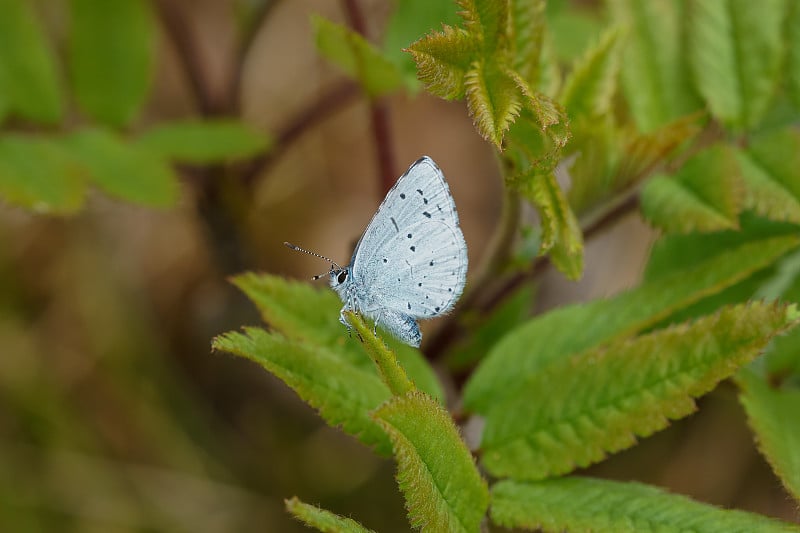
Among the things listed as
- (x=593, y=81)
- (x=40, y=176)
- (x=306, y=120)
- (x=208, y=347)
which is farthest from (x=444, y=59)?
(x=208, y=347)

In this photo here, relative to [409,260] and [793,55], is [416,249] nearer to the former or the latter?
[409,260]

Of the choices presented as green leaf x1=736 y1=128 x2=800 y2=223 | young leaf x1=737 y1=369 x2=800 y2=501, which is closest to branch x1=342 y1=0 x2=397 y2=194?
green leaf x1=736 y1=128 x2=800 y2=223

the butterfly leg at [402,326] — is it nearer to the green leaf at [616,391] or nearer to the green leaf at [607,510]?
the green leaf at [616,391]

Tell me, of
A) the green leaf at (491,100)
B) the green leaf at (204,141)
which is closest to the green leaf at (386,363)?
the green leaf at (491,100)

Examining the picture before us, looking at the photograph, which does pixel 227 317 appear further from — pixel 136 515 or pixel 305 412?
pixel 136 515

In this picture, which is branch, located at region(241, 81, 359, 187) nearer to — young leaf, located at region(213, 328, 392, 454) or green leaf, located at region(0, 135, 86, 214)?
green leaf, located at region(0, 135, 86, 214)
